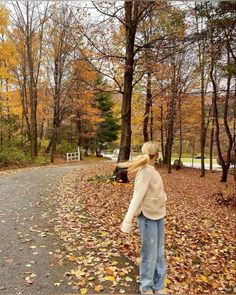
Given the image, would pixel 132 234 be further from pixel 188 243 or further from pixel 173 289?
pixel 173 289

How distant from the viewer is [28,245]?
13.6 ft

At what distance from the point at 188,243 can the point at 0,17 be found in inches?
464

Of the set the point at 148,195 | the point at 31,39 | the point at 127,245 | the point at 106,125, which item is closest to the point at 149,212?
the point at 148,195

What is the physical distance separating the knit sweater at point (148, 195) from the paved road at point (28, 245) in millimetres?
1141

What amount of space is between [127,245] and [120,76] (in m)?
7.14

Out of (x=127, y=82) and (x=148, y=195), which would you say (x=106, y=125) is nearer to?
(x=127, y=82)

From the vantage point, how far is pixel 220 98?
1474 centimetres

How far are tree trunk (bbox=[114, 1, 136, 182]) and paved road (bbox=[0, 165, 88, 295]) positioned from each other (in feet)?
8.24

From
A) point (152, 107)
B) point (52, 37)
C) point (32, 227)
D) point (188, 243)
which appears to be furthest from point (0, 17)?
point (188, 243)

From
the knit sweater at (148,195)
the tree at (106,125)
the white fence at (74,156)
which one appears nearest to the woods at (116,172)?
the knit sweater at (148,195)

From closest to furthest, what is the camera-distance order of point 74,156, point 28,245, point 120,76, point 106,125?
point 28,245
point 120,76
point 74,156
point 106,125

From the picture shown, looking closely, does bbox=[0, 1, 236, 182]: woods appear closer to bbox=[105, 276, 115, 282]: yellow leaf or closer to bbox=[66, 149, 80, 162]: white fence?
bbox=[66, 149, 80, 162]: white fence

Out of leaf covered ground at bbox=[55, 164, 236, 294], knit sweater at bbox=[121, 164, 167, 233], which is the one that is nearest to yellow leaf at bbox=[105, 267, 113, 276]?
leaf covered ground at bbox=[55, 164, 236, 294]

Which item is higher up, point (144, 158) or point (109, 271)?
point (144, 158)
